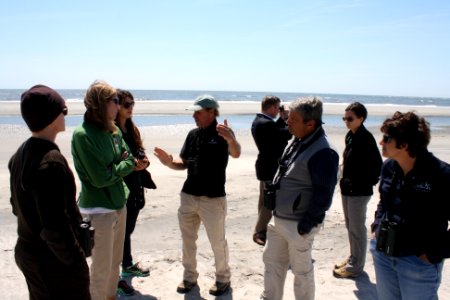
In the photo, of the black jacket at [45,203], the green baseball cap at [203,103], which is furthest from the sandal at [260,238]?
the black jacket at [45,203]

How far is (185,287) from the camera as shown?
4.52m

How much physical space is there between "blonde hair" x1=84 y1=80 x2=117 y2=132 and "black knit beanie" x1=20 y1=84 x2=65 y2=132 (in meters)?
0.83

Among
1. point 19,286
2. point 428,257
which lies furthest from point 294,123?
point 19,286

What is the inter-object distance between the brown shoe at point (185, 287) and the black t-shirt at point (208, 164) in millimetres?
1038

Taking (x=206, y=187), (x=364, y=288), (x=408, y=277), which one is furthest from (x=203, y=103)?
(x=364, y=288)

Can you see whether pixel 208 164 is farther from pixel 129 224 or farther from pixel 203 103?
pixel 129 224

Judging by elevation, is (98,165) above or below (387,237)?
above

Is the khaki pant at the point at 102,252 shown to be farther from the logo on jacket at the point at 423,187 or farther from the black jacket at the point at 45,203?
the logo on jacket at the point at 423,187

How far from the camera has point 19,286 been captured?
4.49m

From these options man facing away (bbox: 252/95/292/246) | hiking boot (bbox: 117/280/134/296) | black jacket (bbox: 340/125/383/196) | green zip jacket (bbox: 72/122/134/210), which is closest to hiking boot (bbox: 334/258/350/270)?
black jacket (bbox: 340/125/383/196)

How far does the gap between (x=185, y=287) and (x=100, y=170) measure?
1.89 m

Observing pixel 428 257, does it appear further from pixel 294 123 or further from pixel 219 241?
pixel 219 241

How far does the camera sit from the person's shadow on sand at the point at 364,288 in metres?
4.45

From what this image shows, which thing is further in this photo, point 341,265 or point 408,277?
point 341,265
